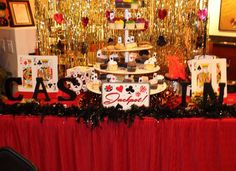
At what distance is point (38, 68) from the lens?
87.5 inches

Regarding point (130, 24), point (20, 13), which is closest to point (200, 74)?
point (130, 24)

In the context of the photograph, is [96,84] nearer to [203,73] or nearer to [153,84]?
[153,84]

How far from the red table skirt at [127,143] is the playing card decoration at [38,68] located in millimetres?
494

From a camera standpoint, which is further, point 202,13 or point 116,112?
point 202,13

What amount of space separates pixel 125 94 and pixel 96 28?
1713 mm

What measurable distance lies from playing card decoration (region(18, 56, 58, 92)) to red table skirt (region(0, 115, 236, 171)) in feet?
1.62

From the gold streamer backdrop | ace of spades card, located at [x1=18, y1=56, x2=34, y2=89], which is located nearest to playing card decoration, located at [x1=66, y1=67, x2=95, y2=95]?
ace of spades card, located at [x1=18, y1=56, x2=34, y2=89]

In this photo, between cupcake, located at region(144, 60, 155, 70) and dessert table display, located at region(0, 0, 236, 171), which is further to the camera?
cupcake, located at region(144, 60, 155, 70)

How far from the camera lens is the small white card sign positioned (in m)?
1.78

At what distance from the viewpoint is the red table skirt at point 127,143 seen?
176cm

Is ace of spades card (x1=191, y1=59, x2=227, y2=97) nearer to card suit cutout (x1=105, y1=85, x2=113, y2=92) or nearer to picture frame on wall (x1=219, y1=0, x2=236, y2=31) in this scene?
card suit cutout (x1=105, y1=85, x2=113, y2=92)

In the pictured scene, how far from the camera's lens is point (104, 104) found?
6.00 feet

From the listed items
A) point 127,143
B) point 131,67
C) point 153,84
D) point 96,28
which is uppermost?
point 96,28

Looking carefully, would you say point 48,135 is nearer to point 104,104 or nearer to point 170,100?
point 104,104
